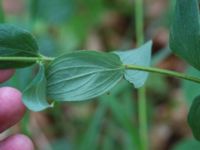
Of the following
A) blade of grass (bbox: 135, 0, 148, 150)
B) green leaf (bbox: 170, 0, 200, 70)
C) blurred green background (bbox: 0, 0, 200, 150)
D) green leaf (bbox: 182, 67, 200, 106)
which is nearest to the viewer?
green leaf (bbox: 170, 0, 200, 70)

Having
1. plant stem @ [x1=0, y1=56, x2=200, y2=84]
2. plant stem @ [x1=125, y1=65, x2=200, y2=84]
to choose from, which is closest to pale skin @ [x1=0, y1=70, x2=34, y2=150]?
plant stem @ [x1=0, y1=56, x2=200, y2=84]

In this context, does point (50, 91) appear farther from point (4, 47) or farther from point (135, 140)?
point (135, 140)

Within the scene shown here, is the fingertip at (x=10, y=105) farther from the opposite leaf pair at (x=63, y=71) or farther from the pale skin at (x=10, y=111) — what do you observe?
the opposite leaf pair at (x=63, y=71)

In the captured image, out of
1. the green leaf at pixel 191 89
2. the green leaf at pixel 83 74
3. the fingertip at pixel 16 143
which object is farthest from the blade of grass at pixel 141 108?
the green leaf at pixel 83 74

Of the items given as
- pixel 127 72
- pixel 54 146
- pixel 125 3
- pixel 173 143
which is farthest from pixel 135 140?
pixel 125 3

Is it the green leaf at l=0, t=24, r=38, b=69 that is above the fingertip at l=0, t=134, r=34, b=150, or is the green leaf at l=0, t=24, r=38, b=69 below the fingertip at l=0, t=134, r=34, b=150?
above

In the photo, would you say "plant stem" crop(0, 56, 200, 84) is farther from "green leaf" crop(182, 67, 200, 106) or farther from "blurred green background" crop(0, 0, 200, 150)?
"blurred green background" crop(0, 0, 200, 150)
